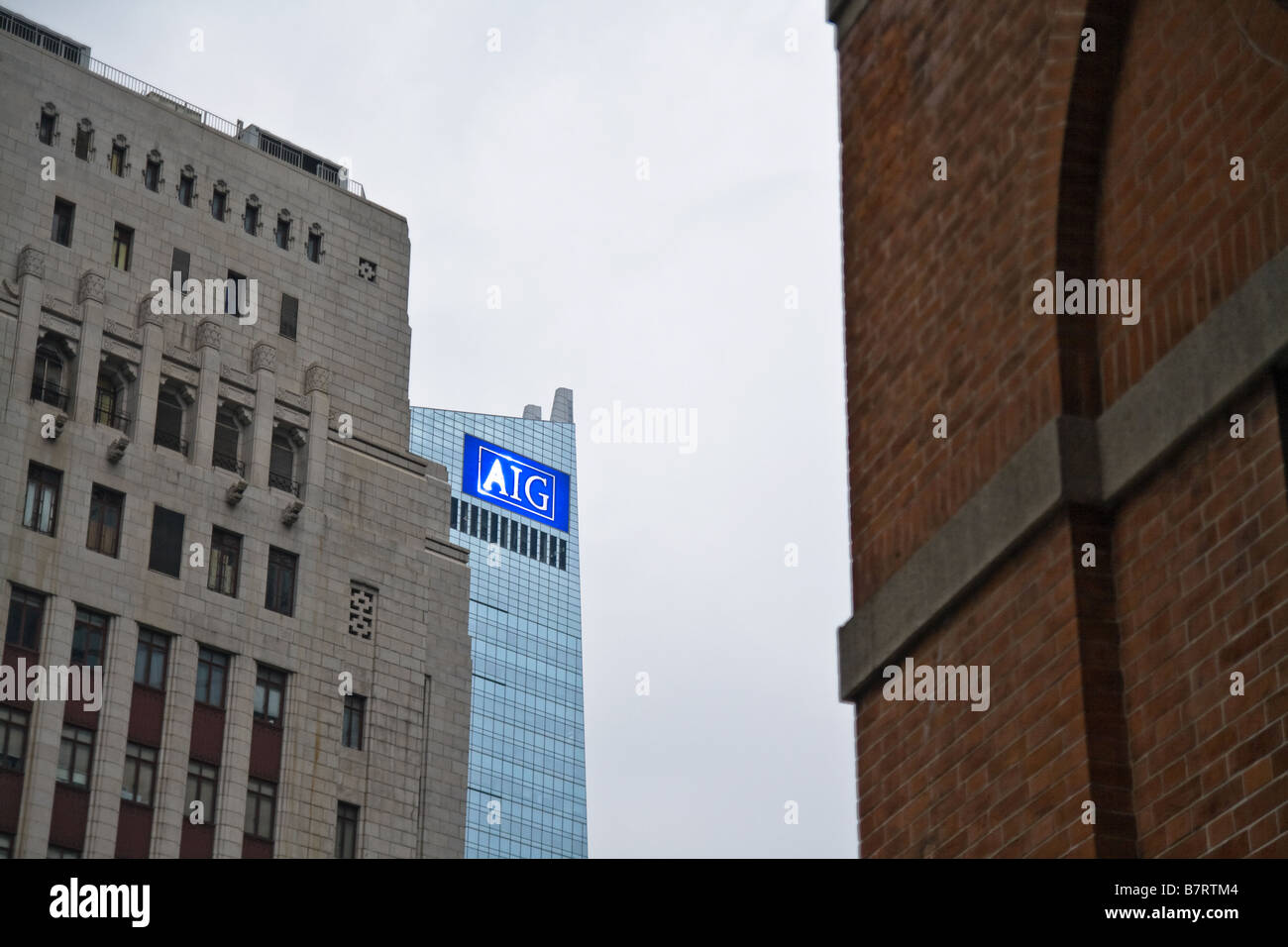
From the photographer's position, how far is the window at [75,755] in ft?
174

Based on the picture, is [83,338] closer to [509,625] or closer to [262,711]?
[262,711]

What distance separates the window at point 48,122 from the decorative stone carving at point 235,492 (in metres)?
12.1

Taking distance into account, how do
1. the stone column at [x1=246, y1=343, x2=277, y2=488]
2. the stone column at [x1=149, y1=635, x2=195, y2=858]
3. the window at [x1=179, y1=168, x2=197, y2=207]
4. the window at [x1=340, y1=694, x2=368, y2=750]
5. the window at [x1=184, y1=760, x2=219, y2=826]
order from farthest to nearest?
the window at [x1=179, y1=168, x2=197, y2=207] < the stone column at [x1=246, y1=343, x2=277, y2=488] < the window at [x1=340, y1=694, x2=368, y2=750] < the window at [x1=184, y1=760, x2=219, y2=826] < the stone column at [x1=149, y1=635, x2=195, y2=858]

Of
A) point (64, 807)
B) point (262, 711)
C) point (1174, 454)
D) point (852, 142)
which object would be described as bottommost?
point (1174, 454)

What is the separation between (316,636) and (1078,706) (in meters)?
52.4

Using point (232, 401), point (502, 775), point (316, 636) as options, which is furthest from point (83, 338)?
point (502, 775)

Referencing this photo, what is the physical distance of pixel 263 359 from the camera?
203ft

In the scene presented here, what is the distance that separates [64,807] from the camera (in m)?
52.5

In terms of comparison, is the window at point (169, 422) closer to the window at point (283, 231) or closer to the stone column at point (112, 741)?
the stone column at point (112, 741)

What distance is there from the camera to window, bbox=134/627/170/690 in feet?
182

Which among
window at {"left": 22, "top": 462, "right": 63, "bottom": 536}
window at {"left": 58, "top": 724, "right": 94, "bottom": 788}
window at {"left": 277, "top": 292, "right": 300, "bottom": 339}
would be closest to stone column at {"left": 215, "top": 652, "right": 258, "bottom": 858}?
window at {"left": 58, "top": 724, "right": 94, "bottom": 788}

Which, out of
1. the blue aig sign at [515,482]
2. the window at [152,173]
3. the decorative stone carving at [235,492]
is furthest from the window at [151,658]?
the blue aig sign at [515,482]

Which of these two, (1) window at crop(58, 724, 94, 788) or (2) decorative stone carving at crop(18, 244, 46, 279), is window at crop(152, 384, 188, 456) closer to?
(2) decorative stone carving at crop(18, 244, 46, 279)

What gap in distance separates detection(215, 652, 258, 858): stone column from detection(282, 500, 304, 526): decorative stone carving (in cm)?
467
